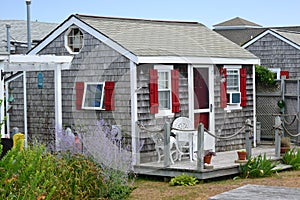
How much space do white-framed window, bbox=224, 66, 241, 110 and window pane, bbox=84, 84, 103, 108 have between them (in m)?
3.45

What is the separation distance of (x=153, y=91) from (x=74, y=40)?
8.17 ft

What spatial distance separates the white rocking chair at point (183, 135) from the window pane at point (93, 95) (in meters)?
1.78

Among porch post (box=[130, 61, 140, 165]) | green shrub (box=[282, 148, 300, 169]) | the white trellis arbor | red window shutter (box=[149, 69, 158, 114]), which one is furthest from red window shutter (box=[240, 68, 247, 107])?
the white trellis arbor

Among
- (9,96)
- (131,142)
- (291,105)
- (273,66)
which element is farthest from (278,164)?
(273,66)

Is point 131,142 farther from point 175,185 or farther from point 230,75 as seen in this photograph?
point 230,75

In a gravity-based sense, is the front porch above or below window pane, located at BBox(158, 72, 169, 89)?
below

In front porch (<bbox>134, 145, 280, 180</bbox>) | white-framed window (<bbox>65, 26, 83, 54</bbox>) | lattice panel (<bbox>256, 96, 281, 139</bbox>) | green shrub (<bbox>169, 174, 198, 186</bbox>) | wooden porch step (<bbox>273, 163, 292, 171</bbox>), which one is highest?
white-framed window (<bbox>65, 26, 83, 54</bbox>)

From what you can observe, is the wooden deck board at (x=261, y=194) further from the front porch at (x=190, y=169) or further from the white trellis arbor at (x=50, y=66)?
the white trellis arbor at (x=50, y=66)

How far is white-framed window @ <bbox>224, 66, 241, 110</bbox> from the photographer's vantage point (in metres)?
16.1

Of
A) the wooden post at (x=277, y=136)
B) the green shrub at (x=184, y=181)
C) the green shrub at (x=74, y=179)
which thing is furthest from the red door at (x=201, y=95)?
the green shrub at (x=74, y=179)

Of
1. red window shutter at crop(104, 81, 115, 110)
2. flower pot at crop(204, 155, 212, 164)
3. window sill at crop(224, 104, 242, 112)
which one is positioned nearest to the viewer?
flower pot at crop(204, 155, 212, 164)

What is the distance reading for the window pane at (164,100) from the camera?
1427 cm

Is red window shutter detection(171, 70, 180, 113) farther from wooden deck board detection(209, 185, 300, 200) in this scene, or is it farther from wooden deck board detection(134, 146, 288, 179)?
wooden deck board detection(209, 185, 300, 200)

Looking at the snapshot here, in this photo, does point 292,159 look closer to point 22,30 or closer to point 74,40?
point 74,40
